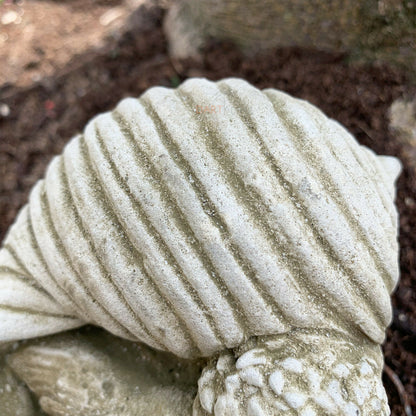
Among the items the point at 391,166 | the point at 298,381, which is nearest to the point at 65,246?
the point at 298,381

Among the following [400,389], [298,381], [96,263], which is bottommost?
[400,389]

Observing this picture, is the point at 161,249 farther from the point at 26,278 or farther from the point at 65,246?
the point at 26,278

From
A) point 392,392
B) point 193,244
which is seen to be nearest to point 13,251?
point 193,244

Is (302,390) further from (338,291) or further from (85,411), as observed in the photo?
(85,411)

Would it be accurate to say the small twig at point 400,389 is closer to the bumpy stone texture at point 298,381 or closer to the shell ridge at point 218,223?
the bumpy stone texture at point 298,381

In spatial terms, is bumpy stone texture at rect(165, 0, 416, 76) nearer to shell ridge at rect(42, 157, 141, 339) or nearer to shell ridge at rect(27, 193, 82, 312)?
shell ridge at rect(42, 157, 141, 339)

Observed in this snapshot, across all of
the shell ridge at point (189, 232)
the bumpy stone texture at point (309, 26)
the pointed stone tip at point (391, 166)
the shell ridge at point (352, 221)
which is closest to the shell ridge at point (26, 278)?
the shell ridge at point (189, 232)
